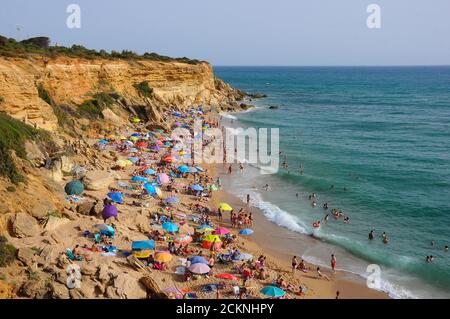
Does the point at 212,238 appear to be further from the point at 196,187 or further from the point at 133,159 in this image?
the point at 133,159

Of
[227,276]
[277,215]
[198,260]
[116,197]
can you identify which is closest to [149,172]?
[116,197]

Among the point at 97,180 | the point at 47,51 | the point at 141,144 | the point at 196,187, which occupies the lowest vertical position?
the point at 196,187

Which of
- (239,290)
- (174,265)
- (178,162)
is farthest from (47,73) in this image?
(239,290)

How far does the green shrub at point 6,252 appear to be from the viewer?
12820 mm

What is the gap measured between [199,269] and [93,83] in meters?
30.9

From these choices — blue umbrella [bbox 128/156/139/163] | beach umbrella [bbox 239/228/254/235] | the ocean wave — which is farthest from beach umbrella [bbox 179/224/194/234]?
blue umbrella [bbox 128/156/139/163]

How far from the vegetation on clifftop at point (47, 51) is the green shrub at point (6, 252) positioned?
1965 cm

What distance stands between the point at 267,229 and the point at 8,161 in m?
13.0

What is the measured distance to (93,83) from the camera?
41.5 m

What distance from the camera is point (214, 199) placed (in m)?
26.3

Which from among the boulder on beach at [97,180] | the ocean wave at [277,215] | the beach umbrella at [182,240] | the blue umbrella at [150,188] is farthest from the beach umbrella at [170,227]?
the ocean wave at [277,215]

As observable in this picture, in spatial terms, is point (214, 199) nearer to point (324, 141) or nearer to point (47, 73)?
point (47, 73)

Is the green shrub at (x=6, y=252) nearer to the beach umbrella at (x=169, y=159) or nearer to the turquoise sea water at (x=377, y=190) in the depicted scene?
the turquoise sea water at (x=377, y=190)

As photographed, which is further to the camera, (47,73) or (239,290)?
(47,73)
